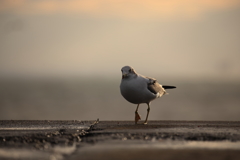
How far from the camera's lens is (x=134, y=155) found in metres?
7.42

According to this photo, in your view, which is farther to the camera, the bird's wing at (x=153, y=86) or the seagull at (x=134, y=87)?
the bird's wing at (x=153, y=86)

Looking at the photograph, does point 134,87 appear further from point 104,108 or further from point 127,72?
point 104,108

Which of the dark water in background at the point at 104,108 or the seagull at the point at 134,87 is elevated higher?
the dark water in background at the point at 104,108

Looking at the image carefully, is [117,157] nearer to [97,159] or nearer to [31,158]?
[97,159]

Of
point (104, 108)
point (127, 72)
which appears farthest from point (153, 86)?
point (104, 108)

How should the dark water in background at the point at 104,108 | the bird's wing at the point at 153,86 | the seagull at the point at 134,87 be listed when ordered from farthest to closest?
the dark water in background at the point at 104,108, the bird's wing at the point at 153,86, the seagull at the point at 134,87

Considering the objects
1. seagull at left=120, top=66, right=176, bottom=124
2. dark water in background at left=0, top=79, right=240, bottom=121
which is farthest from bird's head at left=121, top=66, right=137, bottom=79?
dark water in background at left=0, top=79, right=240, bottom=121

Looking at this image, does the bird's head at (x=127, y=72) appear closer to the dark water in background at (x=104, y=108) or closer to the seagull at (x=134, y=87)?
the seagull at (x=134, y=87)

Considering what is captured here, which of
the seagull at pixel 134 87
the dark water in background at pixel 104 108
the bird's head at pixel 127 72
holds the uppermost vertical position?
the dark water in background at pixel 104 108

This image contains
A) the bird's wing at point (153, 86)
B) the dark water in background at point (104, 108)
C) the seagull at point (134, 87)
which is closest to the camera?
the seagull at point (134, 87)

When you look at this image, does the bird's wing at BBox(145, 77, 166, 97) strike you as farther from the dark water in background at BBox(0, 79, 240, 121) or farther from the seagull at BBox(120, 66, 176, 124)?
the dark water in background at BBox(0, 79, 240, 121)

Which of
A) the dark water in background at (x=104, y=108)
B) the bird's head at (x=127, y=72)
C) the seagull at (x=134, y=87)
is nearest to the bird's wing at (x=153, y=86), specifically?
the seagull at (x=134, y=87)

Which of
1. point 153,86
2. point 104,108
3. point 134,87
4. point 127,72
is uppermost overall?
point 104,108

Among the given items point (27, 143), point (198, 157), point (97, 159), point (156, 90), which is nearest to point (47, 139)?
point (27, 143)
